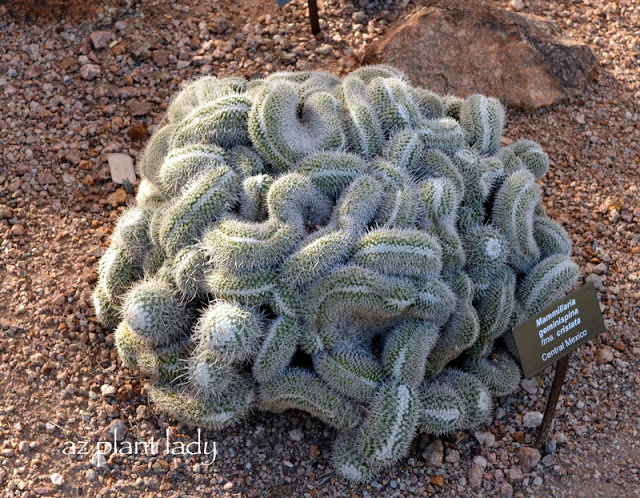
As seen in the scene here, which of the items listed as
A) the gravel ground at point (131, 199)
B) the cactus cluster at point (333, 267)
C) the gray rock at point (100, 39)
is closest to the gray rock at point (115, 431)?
the gravel ground at point (131, 199)

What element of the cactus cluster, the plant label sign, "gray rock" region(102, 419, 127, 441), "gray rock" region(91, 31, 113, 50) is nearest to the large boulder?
the cactus cluster

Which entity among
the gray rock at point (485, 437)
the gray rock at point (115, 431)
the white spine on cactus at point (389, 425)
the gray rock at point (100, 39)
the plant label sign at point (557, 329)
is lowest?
the gray rock at point (485, 437)

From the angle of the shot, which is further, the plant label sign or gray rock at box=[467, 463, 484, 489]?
gray rock at box=[467, 463, 484, 489]

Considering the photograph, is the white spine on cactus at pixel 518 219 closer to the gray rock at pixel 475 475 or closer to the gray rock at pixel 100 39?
the gray rock at pixel 475 475

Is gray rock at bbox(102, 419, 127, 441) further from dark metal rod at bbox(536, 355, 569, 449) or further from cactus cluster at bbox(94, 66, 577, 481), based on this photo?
dark metal rod at bbox(536, 355, 569, 449)

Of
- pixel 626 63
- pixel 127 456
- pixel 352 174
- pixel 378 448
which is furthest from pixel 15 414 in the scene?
pixel 626 63

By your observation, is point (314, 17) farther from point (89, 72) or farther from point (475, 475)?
point (475, 475)
